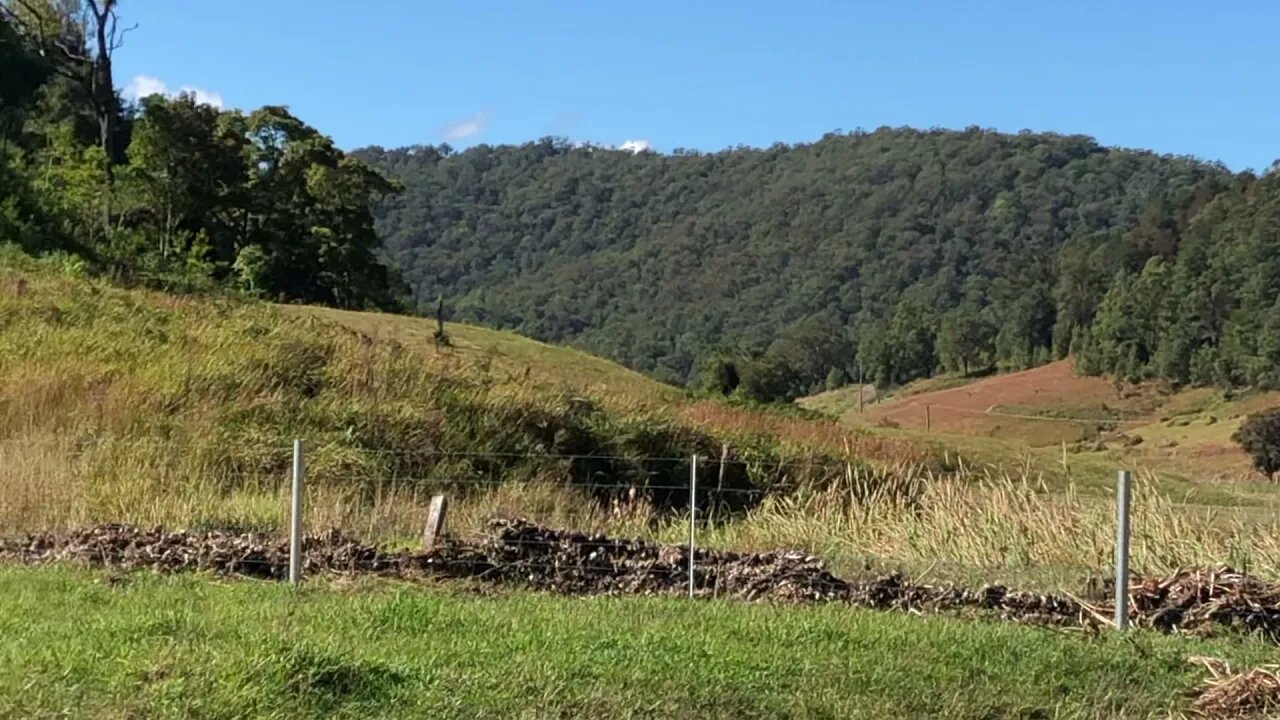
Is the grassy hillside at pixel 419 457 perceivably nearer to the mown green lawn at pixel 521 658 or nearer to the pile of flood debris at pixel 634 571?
the pile of flood debris at pixel 634 571

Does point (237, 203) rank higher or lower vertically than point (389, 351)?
higher

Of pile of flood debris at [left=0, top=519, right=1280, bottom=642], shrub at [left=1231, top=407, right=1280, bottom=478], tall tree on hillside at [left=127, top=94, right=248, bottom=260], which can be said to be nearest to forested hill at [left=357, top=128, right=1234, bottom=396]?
shrub at [left=1231, top=407, right=1280, bottom=478]

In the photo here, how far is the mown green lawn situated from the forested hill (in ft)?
269

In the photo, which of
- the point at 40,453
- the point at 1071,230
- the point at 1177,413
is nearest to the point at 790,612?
the point at 40,453

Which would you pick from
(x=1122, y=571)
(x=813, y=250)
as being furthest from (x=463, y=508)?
(x=813, y=250)

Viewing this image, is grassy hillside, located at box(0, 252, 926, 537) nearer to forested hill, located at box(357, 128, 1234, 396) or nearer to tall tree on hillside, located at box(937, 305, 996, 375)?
forested hill, located at box(357, 128, 1234, 396)

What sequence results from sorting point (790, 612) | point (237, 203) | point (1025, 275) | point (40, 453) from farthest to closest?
point (1025, 275)
point (237, 203)
point (40, 453)
point (790, 612)

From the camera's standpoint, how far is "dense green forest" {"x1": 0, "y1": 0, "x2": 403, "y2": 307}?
40.3 metres

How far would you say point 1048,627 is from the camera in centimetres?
827

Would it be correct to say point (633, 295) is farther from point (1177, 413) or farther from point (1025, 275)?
point (1177, 413)

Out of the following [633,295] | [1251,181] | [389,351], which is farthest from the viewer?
[633,295]

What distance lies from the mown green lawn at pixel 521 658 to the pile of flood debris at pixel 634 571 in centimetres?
60

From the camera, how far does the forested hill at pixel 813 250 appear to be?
12300 centimetres

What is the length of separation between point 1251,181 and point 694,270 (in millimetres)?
64673
